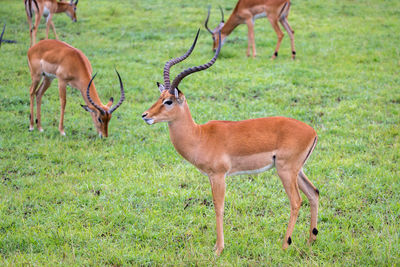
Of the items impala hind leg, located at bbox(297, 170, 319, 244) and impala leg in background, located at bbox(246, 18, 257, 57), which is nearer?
impala hind leg, located at bbox(297, 170, 319, 244)

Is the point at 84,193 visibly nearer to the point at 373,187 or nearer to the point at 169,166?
the point at 169,166

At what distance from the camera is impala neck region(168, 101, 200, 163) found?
4.00 metres

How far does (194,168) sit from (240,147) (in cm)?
200

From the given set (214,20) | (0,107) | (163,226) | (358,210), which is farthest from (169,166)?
(214,20)

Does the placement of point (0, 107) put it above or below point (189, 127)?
below

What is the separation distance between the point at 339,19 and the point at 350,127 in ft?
26.3

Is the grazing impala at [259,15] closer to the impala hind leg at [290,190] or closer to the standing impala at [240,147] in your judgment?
the standing impala at [240,147]

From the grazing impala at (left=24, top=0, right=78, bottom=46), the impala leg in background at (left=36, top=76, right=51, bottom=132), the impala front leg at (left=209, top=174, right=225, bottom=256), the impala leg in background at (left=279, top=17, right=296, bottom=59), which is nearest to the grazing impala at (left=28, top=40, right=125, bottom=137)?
the impala leg in background at (left=36, top=76, right=51, bottom=132)

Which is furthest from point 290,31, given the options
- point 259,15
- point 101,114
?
point 101,114

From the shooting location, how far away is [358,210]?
15.2 feet

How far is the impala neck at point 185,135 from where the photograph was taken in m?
4.00

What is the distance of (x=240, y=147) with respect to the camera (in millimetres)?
3934

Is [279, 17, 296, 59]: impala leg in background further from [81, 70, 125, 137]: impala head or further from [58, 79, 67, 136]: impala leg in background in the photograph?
[58, 79, 67, 136]: impala leg in background

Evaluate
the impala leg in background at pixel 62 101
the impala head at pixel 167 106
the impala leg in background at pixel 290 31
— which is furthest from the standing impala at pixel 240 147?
the impala leg in background at pixel 290 31
